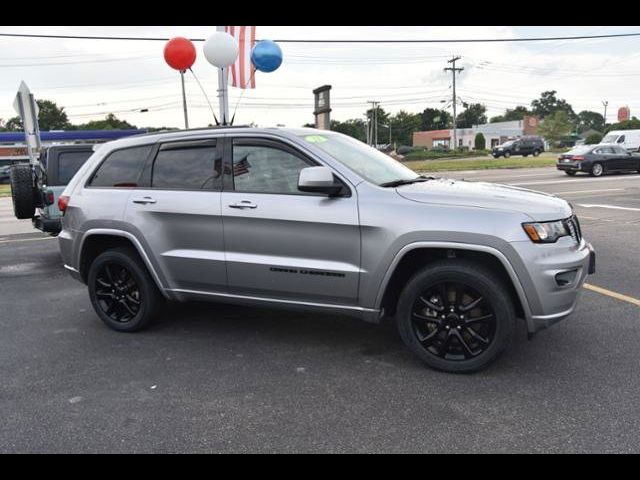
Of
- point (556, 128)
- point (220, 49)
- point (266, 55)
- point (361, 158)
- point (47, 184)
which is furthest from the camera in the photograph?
point (556, 128)

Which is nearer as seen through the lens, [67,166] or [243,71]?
[67,166]

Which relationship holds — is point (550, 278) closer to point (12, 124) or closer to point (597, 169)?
point (597, 169)

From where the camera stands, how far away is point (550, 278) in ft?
11.7

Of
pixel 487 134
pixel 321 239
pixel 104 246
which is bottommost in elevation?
pixel 104 246

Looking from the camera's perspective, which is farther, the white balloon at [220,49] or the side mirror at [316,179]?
the white balloon at [220,49]

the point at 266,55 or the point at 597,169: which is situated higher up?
the point at 266,55

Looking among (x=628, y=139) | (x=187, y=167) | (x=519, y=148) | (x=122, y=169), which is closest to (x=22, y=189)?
(x=122, y=169)

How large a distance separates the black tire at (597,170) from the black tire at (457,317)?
2091cm

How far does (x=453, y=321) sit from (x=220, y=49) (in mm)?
7639

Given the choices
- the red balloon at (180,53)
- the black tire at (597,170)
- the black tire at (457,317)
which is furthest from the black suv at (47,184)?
the black tire at (597,170)

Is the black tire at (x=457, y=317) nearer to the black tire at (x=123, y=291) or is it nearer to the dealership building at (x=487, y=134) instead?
the black tire at (x=123, y=291)

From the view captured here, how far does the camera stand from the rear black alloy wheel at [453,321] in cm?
375

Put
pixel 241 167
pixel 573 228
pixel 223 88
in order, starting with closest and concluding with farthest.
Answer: pixel 573 228
pixel 241 167
pixel 223 88
